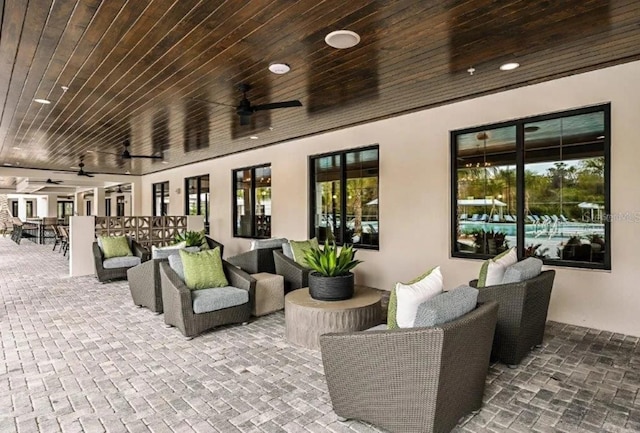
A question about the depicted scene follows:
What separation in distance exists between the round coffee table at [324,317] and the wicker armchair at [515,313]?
41.1 inches

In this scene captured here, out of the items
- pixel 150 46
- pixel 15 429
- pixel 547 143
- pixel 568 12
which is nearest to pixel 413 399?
pixel 15 429

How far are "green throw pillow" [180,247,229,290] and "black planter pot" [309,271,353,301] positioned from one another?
1.28 m

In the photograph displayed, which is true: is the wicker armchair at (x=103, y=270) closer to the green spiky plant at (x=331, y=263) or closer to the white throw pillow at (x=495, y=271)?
the green spiky plant at (x=331, y=263)

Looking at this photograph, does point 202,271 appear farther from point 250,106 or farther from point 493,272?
point 493,272

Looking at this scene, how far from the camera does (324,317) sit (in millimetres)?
3594

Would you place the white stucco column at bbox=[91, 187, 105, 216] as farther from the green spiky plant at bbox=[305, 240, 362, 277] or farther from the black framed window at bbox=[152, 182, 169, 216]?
the green spiky plant at bbox=[305, 240, 362, 277]

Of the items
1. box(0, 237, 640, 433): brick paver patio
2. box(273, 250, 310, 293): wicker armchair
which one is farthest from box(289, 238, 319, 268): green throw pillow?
box(0, 237, 640, 433): brick paver patio

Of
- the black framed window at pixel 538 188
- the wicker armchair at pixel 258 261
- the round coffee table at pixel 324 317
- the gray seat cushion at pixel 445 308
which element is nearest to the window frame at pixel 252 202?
the wicker armchair at pixel 258 261

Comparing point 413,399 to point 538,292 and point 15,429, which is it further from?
point 15,429

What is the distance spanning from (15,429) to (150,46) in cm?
308

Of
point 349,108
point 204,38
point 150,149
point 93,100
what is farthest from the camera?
point 150,149

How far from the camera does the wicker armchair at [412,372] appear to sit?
6.55ft

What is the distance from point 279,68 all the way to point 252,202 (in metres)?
5.58

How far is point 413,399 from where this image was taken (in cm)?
208
